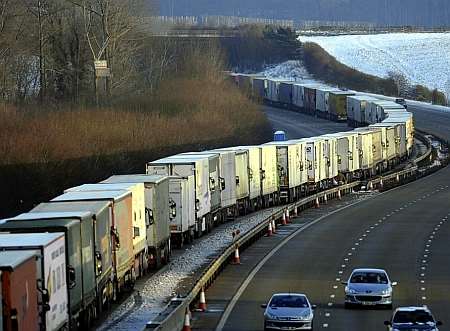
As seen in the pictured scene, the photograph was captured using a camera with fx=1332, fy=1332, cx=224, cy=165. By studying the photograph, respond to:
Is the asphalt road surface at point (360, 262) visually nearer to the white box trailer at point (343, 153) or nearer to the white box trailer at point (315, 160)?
the white box trailer at point (315, 160)

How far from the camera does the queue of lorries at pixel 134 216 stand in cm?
2344

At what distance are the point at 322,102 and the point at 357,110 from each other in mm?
13861

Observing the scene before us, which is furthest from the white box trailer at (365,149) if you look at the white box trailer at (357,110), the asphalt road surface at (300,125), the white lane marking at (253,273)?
the white box trailer at (357,110)

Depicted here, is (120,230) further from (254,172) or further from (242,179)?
(254,172)

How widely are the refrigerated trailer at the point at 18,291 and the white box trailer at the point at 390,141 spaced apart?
65171 millimetres

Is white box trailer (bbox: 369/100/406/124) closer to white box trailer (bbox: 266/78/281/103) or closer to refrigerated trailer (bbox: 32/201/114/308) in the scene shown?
white box trailer (bbox: 266/78/281/103)

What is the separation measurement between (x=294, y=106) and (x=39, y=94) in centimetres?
6357

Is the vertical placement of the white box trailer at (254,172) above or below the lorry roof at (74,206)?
below

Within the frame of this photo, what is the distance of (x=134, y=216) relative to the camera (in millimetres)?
35969

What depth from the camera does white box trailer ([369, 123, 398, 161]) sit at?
87.3m

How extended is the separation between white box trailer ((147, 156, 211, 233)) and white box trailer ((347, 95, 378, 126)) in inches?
2683

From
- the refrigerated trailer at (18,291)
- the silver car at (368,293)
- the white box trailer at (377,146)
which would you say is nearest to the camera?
the refrigerated trailer at (18,291)

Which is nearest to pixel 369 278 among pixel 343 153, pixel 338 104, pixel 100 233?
pixel 100 233

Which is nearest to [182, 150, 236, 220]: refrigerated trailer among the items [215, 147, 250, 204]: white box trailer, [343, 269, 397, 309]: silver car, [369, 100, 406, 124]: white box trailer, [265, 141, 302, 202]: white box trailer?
[215, 147, 250, 204]: white box trailer
